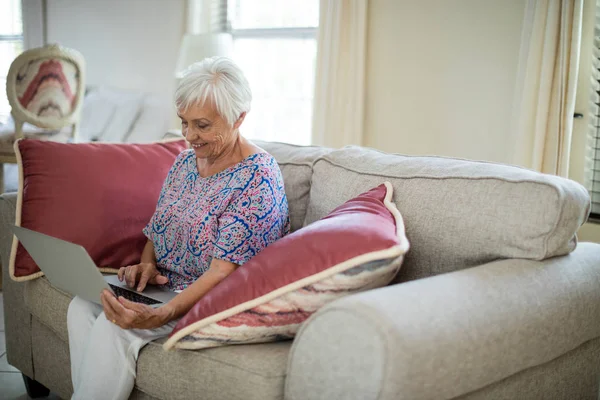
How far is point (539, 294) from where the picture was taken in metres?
1.41

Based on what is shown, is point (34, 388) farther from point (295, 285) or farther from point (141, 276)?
point (295, 285)

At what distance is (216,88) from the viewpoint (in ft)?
5.93

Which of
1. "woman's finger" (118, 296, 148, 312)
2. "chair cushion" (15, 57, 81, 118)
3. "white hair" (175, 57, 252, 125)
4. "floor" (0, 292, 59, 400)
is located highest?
"white hair" (175, 57, 252, 125)

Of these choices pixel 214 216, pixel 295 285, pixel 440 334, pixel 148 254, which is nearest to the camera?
pixel 440 334

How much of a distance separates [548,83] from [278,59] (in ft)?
6.73

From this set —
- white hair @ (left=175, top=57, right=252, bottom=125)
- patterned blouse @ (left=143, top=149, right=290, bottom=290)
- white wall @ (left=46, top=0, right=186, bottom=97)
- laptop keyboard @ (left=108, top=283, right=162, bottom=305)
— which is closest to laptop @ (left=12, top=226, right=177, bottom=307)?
laptop keyboard @ (left=108, top=283, right=162, bottom=305)

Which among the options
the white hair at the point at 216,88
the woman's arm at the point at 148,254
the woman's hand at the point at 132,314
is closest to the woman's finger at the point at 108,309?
the woman's hand at the point at 132,314

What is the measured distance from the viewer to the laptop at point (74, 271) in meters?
1.54

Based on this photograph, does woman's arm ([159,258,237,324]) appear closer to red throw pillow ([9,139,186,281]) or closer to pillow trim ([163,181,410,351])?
pillow trim ([163,181,410,351])

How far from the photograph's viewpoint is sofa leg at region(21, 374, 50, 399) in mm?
2195

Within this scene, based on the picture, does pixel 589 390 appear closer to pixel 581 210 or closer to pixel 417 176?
pixel 581 210

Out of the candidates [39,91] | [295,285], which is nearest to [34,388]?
[295,285]

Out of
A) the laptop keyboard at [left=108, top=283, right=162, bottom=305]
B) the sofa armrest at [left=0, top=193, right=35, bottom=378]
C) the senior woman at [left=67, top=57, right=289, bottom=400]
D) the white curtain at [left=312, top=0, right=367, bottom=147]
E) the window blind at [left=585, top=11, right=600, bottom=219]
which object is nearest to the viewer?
the senior woman at [left=67, top=57, right=289, bottom=400]

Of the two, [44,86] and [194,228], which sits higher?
[44,86]
